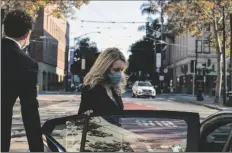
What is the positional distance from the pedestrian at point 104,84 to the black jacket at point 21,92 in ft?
2.82

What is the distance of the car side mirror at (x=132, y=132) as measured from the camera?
10.8 feet

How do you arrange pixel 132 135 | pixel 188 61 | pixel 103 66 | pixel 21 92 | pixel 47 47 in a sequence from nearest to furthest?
pixel 132 135, pixel 21 92, pixel 103 66, pixel 188 61, pixel 47 47

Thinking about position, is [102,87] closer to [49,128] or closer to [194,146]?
[49,128]

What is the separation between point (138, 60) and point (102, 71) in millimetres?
91011

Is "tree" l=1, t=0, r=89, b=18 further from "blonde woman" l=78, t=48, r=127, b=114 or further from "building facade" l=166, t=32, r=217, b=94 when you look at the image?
"building facade" l=166, t=32, r=217, b=94

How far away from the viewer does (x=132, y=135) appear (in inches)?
134

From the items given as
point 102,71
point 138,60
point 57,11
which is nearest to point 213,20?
point 57,11

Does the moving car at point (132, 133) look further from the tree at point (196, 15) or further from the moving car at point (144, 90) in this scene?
the moving car at point (144, 90)

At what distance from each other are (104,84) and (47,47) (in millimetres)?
74905

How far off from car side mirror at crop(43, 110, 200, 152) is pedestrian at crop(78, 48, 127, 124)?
2.65 feet

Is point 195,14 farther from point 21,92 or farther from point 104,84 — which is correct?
point 21,92

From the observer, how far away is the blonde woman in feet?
14.3

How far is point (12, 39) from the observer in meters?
3.74

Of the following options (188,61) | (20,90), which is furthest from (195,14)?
(188,61)
